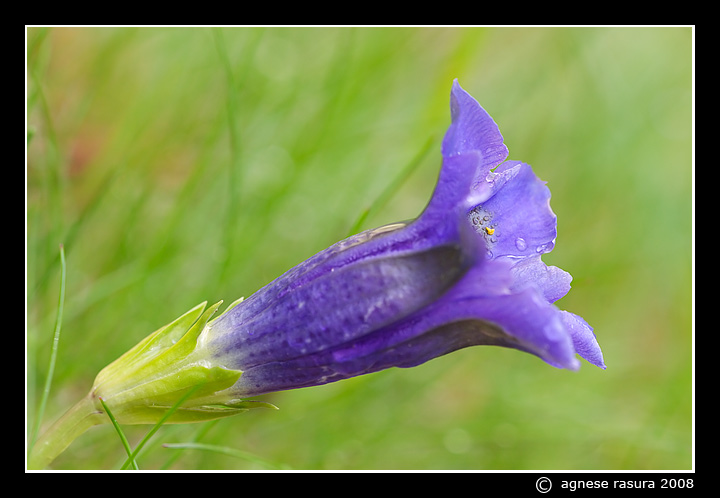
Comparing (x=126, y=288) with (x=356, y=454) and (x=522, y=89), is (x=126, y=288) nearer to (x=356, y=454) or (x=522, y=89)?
(x=356, y=454)

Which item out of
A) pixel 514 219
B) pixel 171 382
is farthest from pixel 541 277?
pixel 171 382

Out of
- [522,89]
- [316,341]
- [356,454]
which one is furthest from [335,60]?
[316,341]

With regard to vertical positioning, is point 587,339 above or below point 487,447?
above

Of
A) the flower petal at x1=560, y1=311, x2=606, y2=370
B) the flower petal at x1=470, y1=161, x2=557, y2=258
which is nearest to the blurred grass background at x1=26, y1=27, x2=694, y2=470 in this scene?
the flower petal at x1=470, y1=161, x2=557, y2=258

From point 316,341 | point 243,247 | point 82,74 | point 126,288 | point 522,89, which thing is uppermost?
point 522,89

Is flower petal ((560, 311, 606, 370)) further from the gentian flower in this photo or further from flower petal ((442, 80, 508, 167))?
flower petal ((442, 80, 508, 167))

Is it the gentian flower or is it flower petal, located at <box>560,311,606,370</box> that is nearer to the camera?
the gentian flower

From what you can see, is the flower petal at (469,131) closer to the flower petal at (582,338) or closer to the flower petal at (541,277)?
the flower petal at (541,277)
